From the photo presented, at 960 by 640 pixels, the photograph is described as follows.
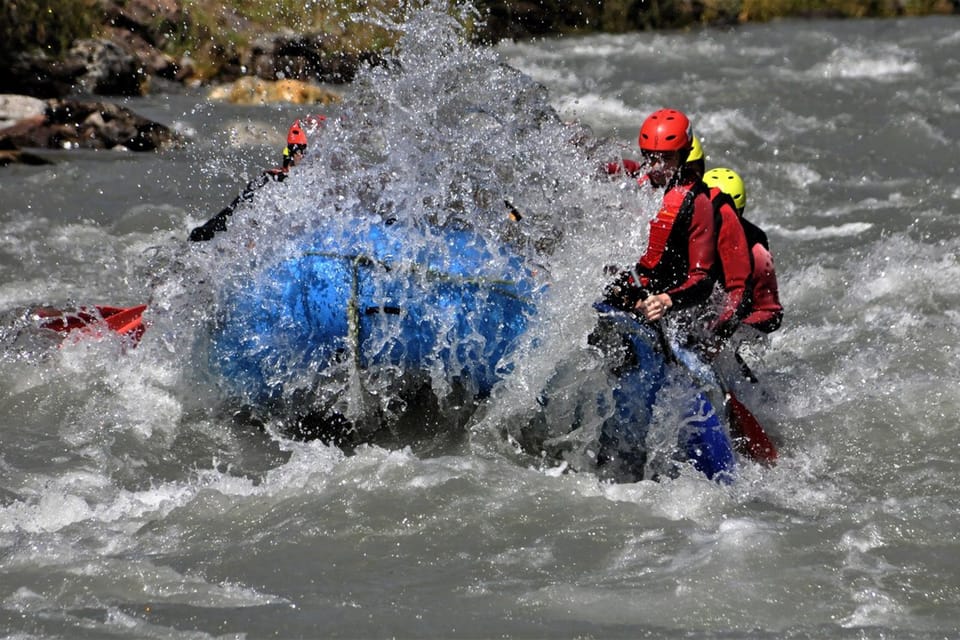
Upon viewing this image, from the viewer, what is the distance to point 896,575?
429 centimetres

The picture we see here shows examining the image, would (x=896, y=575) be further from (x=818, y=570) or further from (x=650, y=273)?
(x=650, y=273)

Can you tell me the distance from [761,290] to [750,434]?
33.8 inches

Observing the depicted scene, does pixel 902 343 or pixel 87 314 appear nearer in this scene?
pixel 87 314

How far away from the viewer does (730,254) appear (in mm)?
5527

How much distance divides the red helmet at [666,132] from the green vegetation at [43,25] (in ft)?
28.4

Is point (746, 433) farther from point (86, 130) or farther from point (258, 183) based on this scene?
point (86, 130)

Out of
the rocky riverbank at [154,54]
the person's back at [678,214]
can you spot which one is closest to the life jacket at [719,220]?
the person's back at [678,214]

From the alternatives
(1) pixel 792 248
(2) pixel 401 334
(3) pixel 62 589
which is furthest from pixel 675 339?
(1) pixel 792 248

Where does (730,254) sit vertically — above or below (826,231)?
above

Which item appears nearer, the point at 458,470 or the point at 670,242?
the point at 458,470

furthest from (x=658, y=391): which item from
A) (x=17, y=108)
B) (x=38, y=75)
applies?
(x=38, y=75)

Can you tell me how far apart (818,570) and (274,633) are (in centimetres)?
189

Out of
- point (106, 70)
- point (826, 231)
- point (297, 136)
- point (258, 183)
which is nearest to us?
point (258, 183)

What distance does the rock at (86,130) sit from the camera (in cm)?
1062
